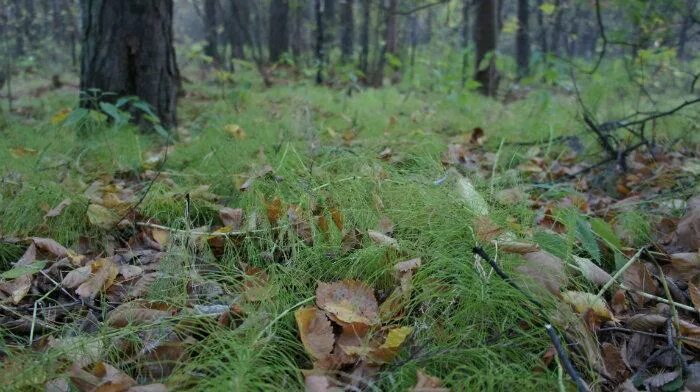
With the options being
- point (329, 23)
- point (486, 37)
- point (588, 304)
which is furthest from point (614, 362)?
point (329, 23)

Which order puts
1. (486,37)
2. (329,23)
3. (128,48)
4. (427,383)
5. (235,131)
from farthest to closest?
1. (329,23)
2. (486,37)
3. (128,48)
4. (235,131)
5. (427,383)

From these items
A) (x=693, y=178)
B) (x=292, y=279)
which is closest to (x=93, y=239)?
(x=292, y=279)

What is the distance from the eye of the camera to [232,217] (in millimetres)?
1868

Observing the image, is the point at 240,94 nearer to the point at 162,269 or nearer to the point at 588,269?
the point at 162,269

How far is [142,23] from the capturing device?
138 inches

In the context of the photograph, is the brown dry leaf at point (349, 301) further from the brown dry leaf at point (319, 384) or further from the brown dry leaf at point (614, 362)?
the brown dry leaf at point (614, 362)

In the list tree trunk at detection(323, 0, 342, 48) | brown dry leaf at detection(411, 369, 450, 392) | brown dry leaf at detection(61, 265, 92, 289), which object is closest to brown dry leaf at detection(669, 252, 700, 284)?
brown dry leaf at detection(411, 369, 450, 392)

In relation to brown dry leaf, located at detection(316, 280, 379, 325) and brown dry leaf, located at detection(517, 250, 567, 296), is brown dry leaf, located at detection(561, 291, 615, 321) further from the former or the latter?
brown dry leaf, located at detection(316, 280, 379, 325)

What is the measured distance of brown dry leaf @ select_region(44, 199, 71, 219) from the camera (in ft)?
6.14

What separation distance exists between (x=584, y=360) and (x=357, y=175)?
1109 mm

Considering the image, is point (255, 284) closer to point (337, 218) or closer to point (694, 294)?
point (337, 218)

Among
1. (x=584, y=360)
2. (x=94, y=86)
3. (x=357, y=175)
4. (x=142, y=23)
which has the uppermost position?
(x=142, y=23)

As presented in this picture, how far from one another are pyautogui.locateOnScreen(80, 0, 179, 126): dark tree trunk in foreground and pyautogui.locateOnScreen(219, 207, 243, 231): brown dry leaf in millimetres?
2124

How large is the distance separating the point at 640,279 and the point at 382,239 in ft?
2.62
